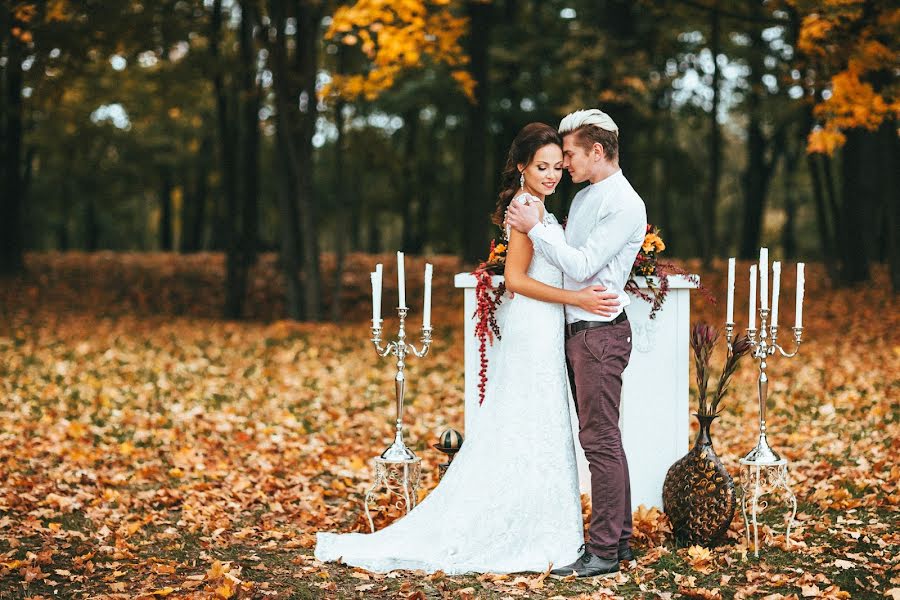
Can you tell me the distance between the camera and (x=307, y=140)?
15.7 m

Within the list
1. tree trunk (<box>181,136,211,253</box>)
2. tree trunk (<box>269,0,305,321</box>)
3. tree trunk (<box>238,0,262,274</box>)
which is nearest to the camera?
tree trunk (<box>269,0,305,321</box>)

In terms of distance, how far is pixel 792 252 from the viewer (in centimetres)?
3581

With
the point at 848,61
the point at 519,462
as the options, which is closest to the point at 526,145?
the point at 519,462

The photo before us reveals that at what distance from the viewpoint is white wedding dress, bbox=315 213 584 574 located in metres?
5.16

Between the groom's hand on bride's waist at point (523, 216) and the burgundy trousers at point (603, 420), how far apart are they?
1.97 feet

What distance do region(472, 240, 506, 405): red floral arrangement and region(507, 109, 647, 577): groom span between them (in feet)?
2.01

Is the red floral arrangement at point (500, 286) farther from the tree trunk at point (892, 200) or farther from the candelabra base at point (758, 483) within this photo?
the tree trunk at point (892, 200)

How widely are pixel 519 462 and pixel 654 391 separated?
3.48 ft

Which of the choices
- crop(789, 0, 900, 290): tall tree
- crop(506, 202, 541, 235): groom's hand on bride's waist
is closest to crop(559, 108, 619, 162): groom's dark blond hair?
crop(506, 202, 541, 235): groom's hand on bride's waist

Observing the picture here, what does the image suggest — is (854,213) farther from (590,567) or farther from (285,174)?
(590,567)

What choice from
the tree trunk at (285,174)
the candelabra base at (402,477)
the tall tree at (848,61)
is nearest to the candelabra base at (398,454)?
the candelabra base at (402,477)

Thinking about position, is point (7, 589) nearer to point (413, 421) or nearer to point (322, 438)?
point (322, 438)

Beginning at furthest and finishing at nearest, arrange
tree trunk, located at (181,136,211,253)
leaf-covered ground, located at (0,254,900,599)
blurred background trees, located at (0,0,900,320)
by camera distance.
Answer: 1. tree trunk, located at (181,136,211,253)
2. blurred background trees, located at (0,0,900,320)
3. leaf-covered ground, located at (0,254,900,599)

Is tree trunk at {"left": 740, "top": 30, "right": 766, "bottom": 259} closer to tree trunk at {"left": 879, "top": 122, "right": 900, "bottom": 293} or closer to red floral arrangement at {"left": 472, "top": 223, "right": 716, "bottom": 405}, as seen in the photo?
tree trunk at {"left": 879, "top": 122, "right": 900, "bottom": 293}
